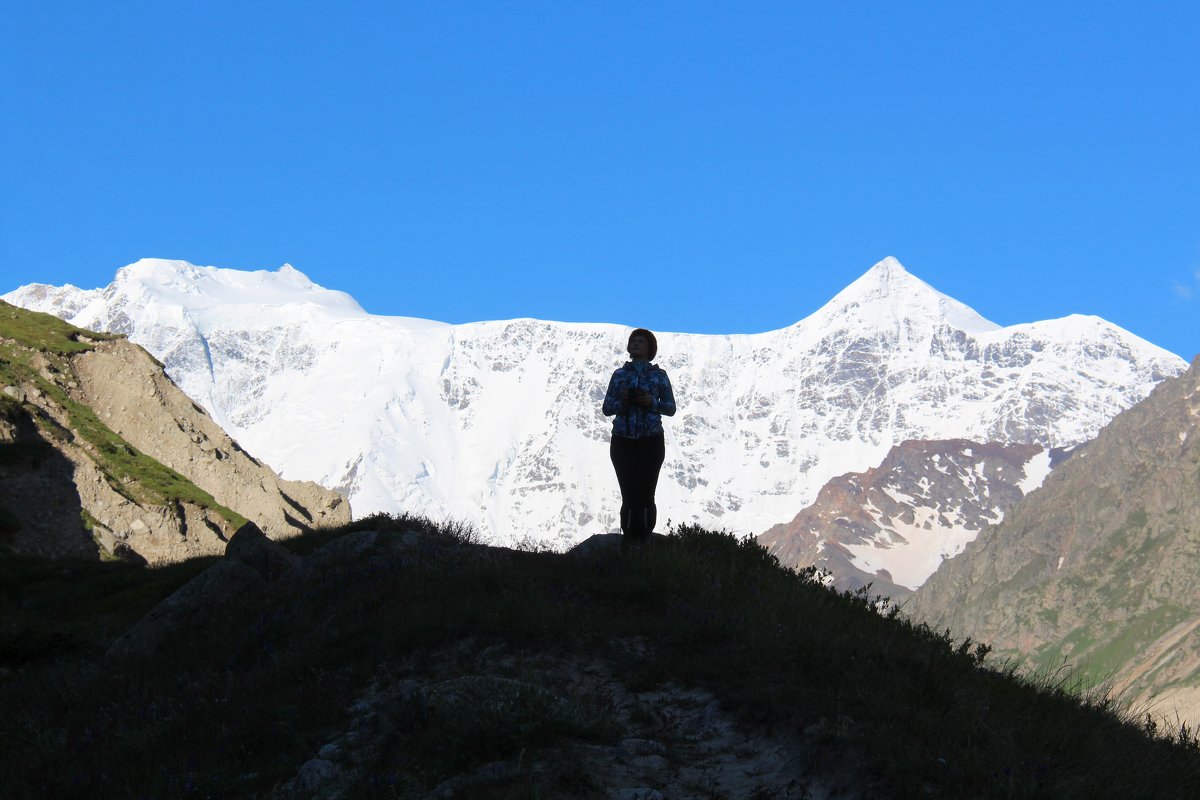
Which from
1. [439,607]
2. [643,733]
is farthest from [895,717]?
[439,607]

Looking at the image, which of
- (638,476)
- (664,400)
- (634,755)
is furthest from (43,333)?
(634,755)

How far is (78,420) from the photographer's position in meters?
46.5

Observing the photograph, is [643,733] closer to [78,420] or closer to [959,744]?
[959,744]

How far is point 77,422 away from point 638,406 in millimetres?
37042

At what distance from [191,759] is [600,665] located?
3591 millimetres

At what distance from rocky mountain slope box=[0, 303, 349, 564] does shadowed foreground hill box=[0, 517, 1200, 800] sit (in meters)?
21.9

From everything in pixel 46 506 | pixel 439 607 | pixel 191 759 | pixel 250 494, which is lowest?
pixel 191 759

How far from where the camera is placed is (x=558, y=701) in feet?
30.8

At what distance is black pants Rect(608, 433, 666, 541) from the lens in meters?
15.3

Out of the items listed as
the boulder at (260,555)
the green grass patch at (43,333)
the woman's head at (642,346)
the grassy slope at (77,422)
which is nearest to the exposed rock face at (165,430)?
the green grass patch at (43,333)

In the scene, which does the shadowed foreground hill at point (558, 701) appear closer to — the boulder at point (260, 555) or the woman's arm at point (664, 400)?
the woman's arm at point (664, 400)

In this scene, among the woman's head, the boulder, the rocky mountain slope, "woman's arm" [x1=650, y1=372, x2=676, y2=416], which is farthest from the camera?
the rocky mountain slope

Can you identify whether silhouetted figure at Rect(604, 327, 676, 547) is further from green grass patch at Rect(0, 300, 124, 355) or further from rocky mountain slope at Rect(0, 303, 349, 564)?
green grass patch at Rect(0, 300, 124, 355)

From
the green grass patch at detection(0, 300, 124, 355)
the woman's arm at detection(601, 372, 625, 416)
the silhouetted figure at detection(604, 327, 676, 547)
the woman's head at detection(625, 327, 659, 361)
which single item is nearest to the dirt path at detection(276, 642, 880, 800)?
the silhouetted figure at detection(604, 327, 676, 547)
